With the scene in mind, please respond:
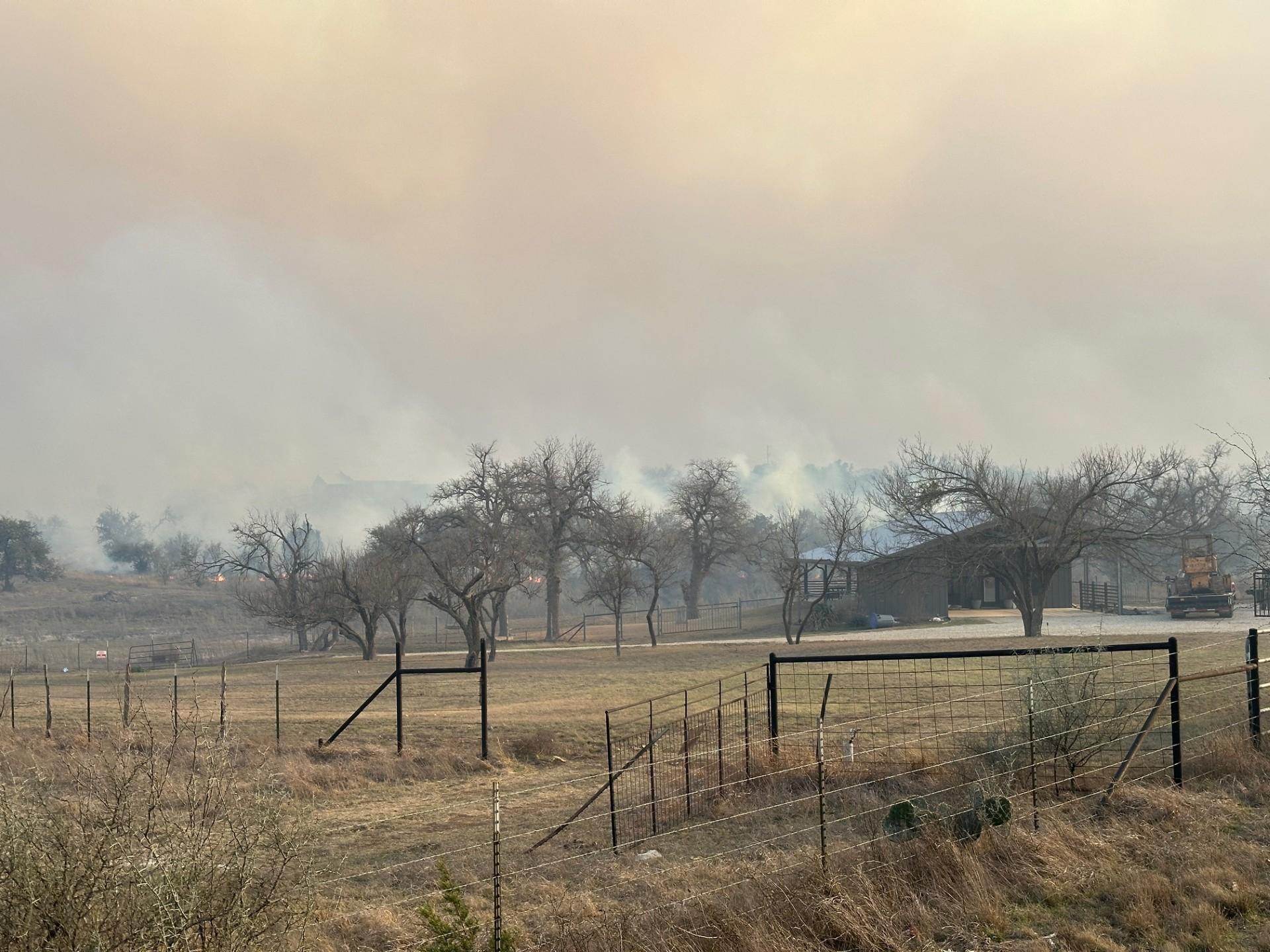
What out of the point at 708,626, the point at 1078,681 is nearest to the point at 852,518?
the point at 708,626

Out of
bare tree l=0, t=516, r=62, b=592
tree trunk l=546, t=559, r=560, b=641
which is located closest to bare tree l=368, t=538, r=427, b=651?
tree trunk l=546, t=559, r=560, b=641

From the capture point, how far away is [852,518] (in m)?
63.1

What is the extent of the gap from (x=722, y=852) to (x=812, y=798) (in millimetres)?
1429

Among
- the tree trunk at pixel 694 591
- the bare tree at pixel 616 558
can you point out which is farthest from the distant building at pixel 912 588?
the tree trunk at pixel 694 591

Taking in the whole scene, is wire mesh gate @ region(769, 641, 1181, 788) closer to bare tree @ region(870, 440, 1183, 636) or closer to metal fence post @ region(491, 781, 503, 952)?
metal fence post @ region(491, 781, 503, 952)

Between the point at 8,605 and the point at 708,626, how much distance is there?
61.6 metres

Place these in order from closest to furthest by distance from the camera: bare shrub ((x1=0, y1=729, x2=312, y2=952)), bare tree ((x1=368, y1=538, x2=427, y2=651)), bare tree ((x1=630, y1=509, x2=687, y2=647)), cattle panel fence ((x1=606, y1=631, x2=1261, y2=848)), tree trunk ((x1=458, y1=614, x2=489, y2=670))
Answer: bare shrub ((x1=0, y1=729, x2=312, y2=952)), cattle panel fence ((x1=606, y1=631, x2=1261, y2=848)), tree trunk ((x1=458, y1=614, x2=489, y2=670)), bare tree ((x1=368, y1=538, x2=427, y2=651)), bare tree ((x1=630, y1=509, x2=687, y2=647))

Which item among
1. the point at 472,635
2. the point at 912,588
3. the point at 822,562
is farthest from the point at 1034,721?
the point at 912,588

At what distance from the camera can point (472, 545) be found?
170 feet

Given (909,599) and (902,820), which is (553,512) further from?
(902,820)

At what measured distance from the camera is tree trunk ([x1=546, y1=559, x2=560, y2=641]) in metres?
68.6

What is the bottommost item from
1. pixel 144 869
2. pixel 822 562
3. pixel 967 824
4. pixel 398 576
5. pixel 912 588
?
pixel 912 588

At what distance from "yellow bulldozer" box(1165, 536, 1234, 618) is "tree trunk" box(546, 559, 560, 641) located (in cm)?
3528

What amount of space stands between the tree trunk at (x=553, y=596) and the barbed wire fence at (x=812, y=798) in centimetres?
5230
